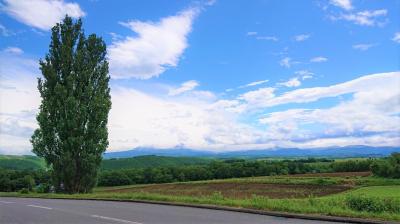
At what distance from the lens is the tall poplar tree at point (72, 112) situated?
30594 millimetres

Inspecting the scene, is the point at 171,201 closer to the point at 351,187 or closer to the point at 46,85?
the point at 46,85

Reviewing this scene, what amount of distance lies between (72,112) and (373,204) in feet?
73.3

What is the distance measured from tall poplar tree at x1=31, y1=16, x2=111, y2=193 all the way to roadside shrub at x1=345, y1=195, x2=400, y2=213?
67.4 feet

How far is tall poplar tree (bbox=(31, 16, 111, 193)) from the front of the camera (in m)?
30.6

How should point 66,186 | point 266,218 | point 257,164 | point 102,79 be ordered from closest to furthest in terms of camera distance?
point 266,218
point 66,186
point 102,79
point 257,164

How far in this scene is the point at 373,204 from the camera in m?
13.7

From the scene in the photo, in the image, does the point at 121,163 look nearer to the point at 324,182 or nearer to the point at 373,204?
the point at 324,182

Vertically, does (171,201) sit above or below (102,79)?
below

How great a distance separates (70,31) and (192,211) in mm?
23127

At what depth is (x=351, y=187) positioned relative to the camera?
2662 inches

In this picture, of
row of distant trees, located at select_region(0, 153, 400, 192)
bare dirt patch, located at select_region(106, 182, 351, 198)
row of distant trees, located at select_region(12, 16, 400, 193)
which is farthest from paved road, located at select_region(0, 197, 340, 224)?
row of distant trees, located at select_region(0, 153, 400, 192)

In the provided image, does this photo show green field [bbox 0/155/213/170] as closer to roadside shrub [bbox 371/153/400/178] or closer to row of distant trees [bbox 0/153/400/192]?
row of distant trees [bbox 0/153/400/192]

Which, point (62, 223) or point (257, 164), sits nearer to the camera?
point (62, 223)

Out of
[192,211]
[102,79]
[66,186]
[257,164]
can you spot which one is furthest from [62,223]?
[257,164]
